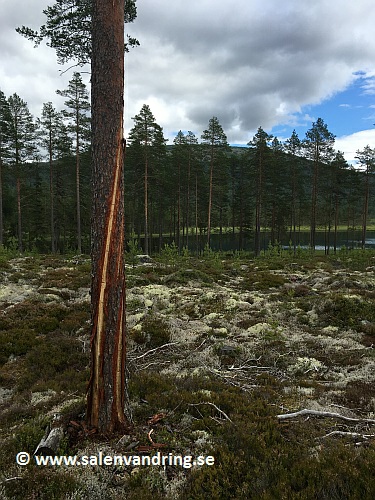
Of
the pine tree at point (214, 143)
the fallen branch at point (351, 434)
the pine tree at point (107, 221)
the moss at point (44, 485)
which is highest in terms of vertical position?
the pine tree at point (214, 143)

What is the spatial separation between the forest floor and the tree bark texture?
2.10 feet

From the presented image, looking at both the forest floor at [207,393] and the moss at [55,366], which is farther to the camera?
the moss at [55,366]

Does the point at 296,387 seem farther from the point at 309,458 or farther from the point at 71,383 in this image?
the point at 71,383

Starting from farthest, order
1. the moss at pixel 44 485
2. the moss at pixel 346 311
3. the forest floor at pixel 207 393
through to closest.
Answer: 1. the moss at pixel 346 311
2. the forest floor at pixel 207 393
3. the moss at pixel 44 485

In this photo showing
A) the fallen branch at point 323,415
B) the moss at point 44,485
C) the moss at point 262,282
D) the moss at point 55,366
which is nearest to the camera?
the moss at point 44,485

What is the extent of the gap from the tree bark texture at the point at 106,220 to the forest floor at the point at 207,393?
0.64 metres

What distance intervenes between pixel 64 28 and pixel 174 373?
31.5 feet

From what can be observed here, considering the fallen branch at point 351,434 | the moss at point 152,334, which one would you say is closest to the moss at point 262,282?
the moss at point 152,334

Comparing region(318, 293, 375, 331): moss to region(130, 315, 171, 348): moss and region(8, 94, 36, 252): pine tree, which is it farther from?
region(8, 94, 36, 252): pine tree

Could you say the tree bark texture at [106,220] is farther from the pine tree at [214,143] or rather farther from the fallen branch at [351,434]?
the pine tree at [214,143]

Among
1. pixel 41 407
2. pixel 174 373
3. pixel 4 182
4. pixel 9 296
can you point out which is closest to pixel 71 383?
pixel 41 407

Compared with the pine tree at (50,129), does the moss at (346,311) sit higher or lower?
lower

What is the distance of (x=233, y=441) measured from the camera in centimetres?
406

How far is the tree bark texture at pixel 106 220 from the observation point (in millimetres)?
4117
